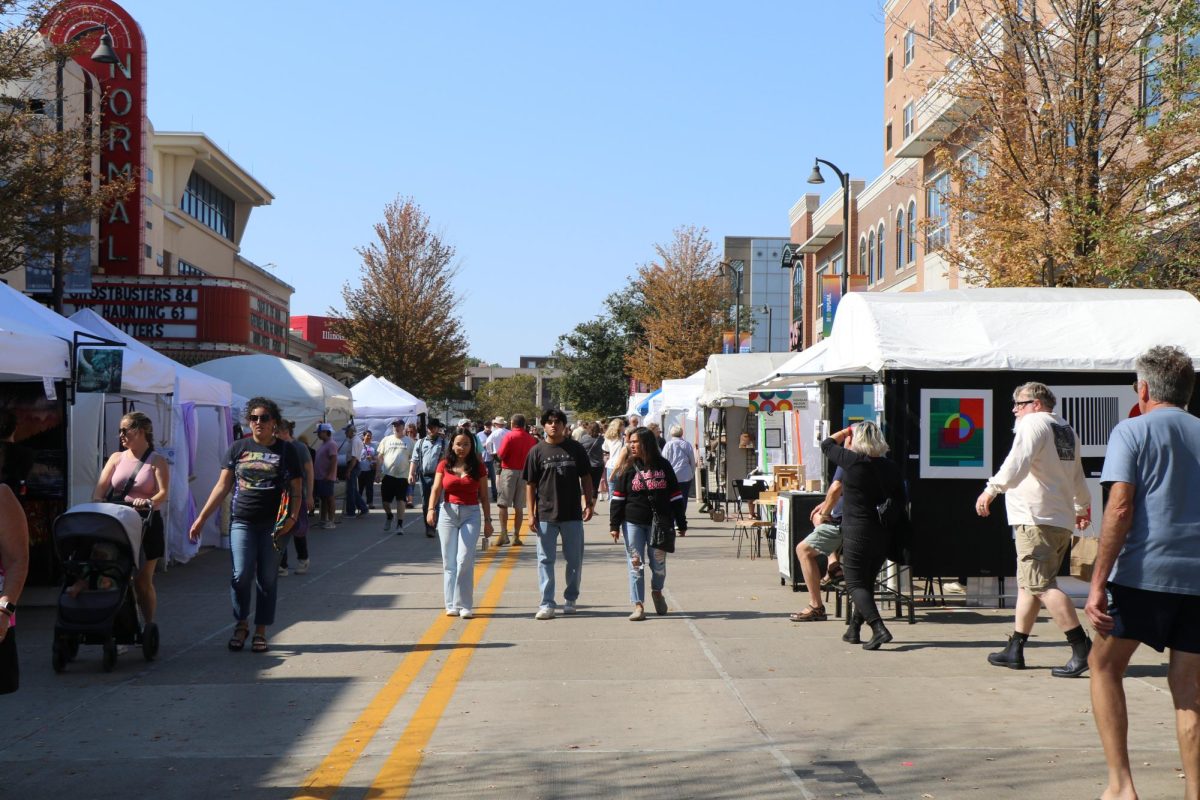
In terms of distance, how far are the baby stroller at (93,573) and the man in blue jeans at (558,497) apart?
395 centimetres

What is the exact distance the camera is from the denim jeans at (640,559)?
466 inches

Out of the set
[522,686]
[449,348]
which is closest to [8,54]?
[522,686]

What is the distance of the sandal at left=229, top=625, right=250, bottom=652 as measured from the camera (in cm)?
1009

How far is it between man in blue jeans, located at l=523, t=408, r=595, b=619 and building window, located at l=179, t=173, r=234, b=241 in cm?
3345

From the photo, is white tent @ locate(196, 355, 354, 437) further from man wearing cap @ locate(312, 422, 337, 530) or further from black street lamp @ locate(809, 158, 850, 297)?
black street lamp @ locate(809, 158, 850, 297)

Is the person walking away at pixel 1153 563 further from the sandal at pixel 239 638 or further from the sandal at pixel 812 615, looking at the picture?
the sandal at pixel 239 638

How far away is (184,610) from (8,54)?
8.07 metres

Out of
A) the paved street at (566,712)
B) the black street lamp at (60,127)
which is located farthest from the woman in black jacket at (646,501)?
the black street lamp at (60,127)

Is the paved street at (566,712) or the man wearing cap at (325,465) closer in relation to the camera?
the paved street at (566,712)

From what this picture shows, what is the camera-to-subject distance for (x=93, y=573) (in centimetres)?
928

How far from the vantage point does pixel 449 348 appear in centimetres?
6000

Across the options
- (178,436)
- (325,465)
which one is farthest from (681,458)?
(178,436)

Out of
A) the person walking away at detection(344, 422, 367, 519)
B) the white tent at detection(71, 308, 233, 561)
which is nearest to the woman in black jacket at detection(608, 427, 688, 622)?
the white tent at detection(71, 308, 233, 561)

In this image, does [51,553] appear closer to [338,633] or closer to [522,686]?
[338,633]
